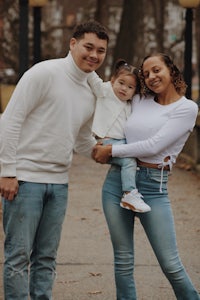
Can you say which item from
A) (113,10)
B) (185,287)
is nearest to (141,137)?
(185,287)

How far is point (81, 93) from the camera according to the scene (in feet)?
15.4

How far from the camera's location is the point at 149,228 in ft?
15.9

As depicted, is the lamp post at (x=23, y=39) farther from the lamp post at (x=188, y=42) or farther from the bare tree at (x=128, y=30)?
the bare tree at (x=128, y=30)

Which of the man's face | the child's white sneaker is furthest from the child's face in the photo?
the child's white sneaker

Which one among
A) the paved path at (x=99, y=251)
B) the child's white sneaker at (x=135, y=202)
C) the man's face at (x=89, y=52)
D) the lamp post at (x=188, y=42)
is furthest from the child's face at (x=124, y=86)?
the lamp post at (x=188, y=42)

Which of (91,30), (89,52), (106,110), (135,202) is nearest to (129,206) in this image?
(135,202)

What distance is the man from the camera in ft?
14.7

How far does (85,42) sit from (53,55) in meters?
26.5

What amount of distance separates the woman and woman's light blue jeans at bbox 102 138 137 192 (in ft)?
0.14

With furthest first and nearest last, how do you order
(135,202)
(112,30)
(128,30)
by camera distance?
(112,30) < (128,30) < (135,202)

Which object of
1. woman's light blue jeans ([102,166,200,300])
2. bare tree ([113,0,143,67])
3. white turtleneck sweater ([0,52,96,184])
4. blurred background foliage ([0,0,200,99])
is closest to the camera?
white turtleneck sweater ([0,52,96,184])

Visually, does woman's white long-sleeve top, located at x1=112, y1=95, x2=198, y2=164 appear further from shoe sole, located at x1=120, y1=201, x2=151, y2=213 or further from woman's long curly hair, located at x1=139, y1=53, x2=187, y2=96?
shoe sole, located at x1=120, y1=201, x2=151, y2=213

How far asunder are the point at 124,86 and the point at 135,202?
72 cm

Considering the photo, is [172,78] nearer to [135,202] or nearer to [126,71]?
[126,71]
